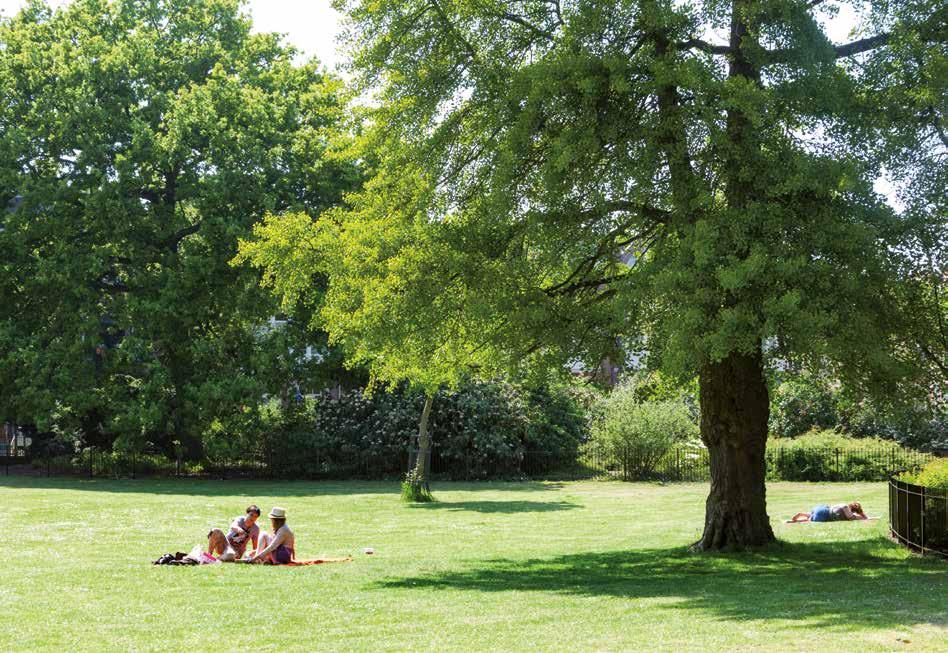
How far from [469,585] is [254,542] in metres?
4.66

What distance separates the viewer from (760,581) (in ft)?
43.8

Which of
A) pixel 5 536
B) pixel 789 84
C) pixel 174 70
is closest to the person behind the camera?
pixel 789 84

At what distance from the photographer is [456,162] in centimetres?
1672

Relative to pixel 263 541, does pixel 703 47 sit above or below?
above

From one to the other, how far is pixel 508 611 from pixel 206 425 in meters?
26.0

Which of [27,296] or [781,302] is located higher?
[27,296]

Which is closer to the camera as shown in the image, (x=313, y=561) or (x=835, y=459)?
(x=313, y=561)

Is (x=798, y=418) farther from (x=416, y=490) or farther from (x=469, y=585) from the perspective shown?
(x=469, y=585)

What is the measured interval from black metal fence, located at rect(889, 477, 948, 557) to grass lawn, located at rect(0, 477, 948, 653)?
0.32 metres

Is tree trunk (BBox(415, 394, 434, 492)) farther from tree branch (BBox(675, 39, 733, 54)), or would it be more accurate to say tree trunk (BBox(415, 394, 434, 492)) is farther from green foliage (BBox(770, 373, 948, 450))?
tree branch (BBox(675, 39, 733, 54))

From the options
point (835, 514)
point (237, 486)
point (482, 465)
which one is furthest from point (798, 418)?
point (237, 486)

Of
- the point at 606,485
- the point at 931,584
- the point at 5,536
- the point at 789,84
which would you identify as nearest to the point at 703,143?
the point at 789,84

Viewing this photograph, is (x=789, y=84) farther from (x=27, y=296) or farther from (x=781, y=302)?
(x=27, y=296)

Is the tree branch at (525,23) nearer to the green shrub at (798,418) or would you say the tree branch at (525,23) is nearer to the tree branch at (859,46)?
the tree branch at (859,46)
